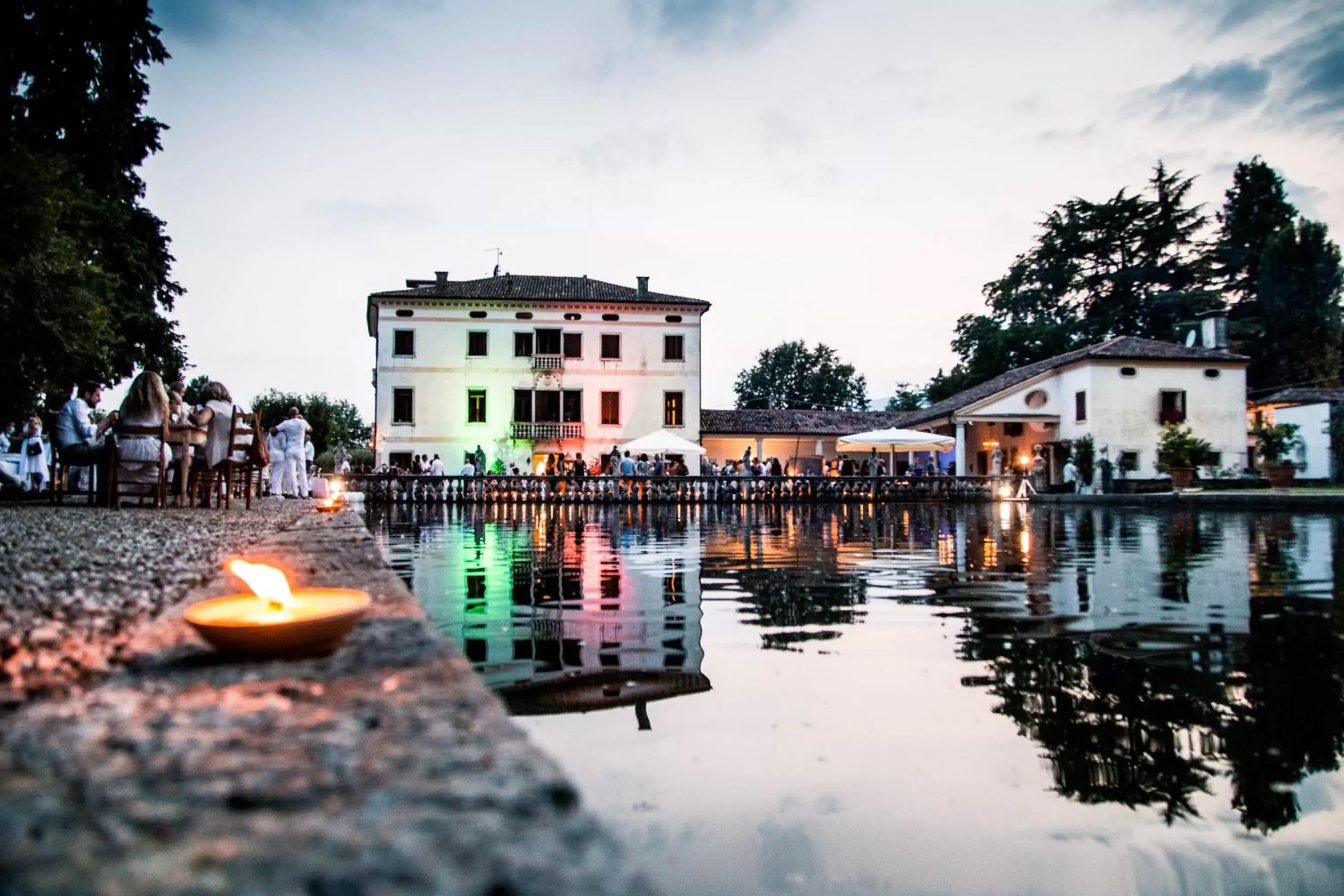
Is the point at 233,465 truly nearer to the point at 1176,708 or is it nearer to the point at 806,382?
the point at 1176,708

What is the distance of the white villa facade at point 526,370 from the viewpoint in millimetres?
38375

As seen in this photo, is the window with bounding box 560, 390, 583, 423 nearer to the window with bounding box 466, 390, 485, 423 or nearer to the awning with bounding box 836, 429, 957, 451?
the window with bounding box 466, 390, 485, 423

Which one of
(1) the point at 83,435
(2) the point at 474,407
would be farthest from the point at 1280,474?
(1) the point at 83,435

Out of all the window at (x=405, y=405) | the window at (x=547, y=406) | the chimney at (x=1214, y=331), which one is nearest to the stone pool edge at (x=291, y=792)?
the window at (x=547, y=406)

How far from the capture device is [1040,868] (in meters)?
1.94

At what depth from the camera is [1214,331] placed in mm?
37000

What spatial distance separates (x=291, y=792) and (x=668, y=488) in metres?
28.6

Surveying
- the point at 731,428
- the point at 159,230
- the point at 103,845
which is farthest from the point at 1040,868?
the point at 731,428

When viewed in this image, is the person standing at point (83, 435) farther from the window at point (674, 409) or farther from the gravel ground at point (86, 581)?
the window at point (674, 409)

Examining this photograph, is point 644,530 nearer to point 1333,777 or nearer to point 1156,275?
point 1333,777

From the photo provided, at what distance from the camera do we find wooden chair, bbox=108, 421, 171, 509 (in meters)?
9.72

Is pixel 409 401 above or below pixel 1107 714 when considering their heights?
above

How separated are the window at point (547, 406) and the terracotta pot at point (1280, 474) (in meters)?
25.7

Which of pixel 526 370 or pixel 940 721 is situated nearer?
pixel 940 721
